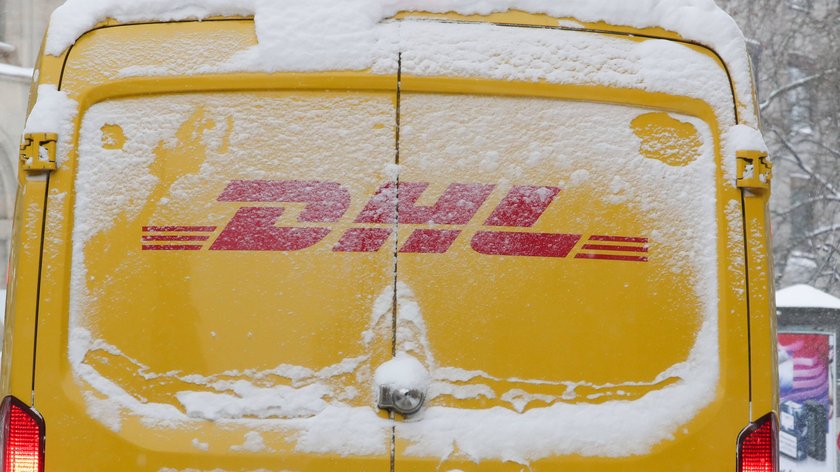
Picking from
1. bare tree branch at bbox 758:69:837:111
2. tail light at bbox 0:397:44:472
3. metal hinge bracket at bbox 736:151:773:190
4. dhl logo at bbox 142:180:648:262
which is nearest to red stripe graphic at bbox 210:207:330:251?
dhl logo at bbox 142:180:648:262

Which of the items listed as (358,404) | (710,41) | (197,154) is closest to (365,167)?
(197,154)

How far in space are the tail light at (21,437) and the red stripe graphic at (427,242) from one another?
1.22 m

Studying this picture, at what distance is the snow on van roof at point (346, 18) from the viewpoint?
10.0 feet

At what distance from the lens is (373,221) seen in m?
2.95

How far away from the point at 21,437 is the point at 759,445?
2232 mm

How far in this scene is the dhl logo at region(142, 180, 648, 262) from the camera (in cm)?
295

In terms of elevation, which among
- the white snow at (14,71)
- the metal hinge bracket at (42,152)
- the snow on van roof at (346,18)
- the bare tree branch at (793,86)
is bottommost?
the metal hinge bracket at (42,152)

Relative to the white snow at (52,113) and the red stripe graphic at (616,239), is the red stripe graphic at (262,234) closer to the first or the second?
the white snow at (52,113)

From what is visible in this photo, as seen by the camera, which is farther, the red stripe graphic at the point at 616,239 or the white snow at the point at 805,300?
the white snow at the point at 805,300

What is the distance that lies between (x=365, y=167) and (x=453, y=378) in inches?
26.8

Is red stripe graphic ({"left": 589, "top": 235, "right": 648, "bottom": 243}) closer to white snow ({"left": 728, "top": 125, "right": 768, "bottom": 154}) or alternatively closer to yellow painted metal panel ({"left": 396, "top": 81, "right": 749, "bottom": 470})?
yellow painted metal panel ({"left": 396, "top": 81, "right": 749, "bottom": 470})

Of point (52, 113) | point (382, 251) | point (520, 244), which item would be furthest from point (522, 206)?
point (52, 113)

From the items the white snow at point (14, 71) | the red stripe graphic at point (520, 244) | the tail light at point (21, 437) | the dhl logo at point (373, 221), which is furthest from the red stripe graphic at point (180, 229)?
the white snow at point (14, 71)

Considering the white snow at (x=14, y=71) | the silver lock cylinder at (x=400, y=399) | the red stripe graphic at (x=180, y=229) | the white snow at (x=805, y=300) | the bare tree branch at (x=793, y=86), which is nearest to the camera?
the silver lock cylinder at (x=400, y=399)
